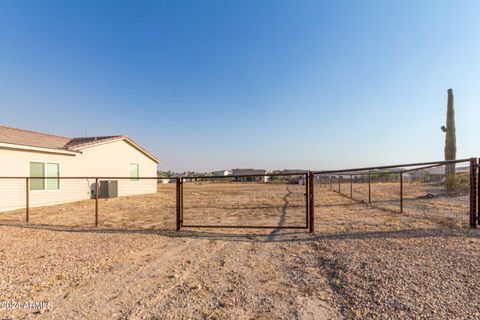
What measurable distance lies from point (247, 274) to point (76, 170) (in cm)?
1430

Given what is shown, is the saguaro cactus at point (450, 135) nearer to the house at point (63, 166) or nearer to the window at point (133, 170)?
the house at point (63, 166)

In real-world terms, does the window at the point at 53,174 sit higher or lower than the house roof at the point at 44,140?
lower

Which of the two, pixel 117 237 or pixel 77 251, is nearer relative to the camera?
pixel 77 251

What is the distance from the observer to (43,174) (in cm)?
1177

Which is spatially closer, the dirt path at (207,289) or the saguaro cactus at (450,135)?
the dirt path at (207,289)

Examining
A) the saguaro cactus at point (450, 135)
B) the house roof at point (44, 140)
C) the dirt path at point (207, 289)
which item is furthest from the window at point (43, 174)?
the saguaro cactus at point (450, 135)

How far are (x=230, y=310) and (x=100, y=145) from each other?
15.9m

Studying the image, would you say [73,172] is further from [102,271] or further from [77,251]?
[102,271]

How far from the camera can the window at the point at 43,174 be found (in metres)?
11.3

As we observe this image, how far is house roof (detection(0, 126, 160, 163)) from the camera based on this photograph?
11083 millimetres

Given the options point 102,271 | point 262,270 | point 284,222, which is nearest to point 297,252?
point 262,270

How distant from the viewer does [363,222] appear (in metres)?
6.65

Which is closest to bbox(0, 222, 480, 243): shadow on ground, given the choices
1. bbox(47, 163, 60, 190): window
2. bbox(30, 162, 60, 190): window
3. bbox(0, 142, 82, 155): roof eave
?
bbox(0, 142, 82, 155): roof eave

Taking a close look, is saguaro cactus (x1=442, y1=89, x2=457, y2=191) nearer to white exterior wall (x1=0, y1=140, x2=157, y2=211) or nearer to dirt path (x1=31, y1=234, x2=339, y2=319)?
dirt path (x1=31, y1=234, x2=339, y2=319)
